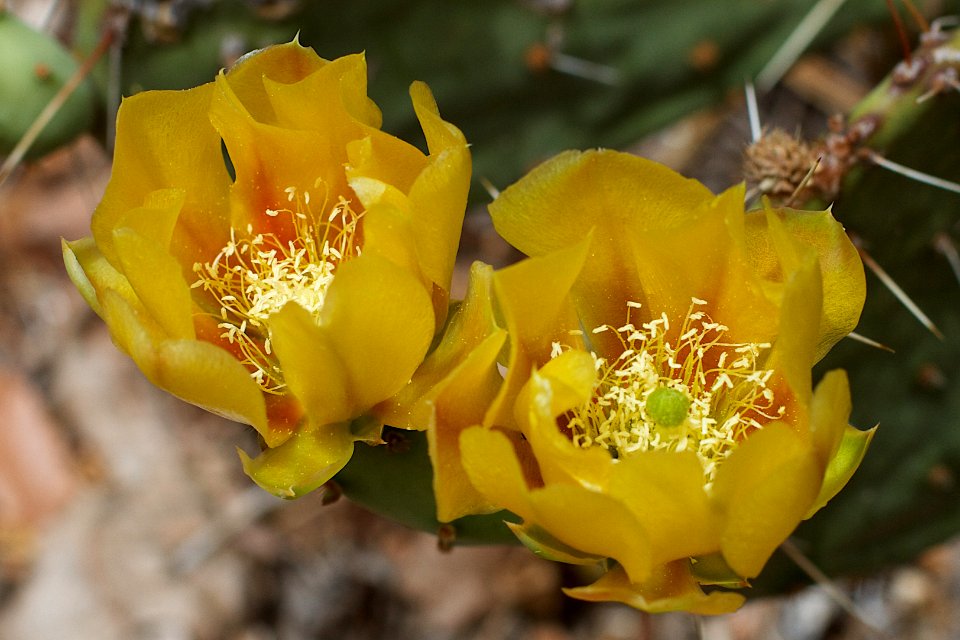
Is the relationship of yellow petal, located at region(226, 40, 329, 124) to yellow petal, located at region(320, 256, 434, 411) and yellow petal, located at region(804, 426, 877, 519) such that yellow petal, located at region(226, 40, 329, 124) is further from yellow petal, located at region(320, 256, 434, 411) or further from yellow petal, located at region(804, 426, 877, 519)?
yellow petal, located at region(804, 426, 877, 519)

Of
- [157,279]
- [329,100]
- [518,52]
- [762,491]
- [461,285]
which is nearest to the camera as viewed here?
[762,491]

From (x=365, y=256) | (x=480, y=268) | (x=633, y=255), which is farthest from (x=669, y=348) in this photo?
(x=365, y=256)

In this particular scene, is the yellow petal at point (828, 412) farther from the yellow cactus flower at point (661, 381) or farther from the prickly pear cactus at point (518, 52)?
the prickly pear cactus at point (518, 52)

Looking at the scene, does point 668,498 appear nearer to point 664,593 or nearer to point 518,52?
point 664,593

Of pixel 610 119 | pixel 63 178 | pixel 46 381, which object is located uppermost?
pixel 610 119

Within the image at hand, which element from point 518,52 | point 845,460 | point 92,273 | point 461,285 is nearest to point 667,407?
point 845,460

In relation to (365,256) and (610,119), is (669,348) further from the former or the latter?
(610,119)
